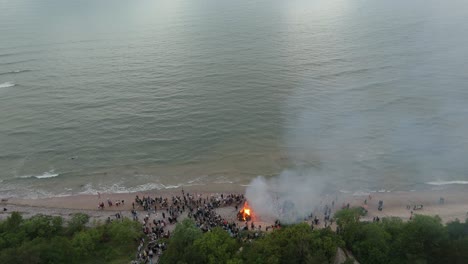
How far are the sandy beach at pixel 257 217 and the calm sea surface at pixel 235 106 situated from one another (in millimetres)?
2426

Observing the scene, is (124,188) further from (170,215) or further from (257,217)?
(257,217)

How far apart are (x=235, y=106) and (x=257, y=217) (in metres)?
37.5

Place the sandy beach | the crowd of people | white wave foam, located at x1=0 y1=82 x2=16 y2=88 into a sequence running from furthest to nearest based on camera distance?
white wave foam, located at x1=0 y1=82 x2=16 y2=88 → the sandy beach → the crowd of people

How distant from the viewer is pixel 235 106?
275 ft

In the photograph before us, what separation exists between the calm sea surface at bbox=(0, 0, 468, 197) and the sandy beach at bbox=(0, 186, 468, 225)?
243 cm

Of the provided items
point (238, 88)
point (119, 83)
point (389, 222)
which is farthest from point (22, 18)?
point (389, 222)

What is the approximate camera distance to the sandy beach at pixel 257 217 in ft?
168

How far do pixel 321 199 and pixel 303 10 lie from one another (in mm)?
142969

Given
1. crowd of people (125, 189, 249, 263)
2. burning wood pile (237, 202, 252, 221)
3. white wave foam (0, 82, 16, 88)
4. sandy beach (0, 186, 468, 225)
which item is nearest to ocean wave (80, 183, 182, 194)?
sandy beach (0, 186, 468, 225)

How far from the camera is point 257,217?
50.3 meters

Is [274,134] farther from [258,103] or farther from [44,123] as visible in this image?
[44,123]

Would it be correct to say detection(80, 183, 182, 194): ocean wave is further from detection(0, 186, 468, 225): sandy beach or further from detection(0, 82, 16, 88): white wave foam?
detection(0, 82, 16, 88): white wave foam

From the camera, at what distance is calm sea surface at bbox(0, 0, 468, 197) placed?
63.4 meters

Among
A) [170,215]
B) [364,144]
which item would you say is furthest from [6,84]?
[364,144]
